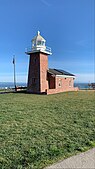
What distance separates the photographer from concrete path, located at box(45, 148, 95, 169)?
3.16m

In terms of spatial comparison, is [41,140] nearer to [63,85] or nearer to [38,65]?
[38,65]

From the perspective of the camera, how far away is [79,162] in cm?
334

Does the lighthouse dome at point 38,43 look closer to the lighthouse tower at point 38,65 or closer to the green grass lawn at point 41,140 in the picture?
the lighthouse tower at point 38,65

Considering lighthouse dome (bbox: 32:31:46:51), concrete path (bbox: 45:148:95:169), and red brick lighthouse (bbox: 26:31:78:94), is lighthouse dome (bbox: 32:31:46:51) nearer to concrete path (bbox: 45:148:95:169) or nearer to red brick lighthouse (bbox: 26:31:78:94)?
red brick lighthouse (bbox: 26:31:78:94)

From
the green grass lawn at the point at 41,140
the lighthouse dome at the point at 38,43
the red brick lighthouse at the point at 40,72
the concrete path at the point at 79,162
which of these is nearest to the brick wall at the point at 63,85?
the red brick lighthouse at the point at 40,72

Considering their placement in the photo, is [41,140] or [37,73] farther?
[37,73]

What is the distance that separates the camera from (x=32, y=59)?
2227cm

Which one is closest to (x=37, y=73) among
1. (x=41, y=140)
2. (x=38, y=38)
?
(x=38, y=38)

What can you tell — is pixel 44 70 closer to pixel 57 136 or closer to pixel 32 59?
pixel 32 59

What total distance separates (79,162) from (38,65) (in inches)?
729

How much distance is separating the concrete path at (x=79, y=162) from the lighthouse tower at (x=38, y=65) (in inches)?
696

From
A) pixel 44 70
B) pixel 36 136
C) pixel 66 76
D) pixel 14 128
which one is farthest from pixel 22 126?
pixel 66 76

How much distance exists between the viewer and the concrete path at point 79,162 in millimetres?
3158

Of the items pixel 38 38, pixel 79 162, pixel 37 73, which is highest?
pixel 38 38
